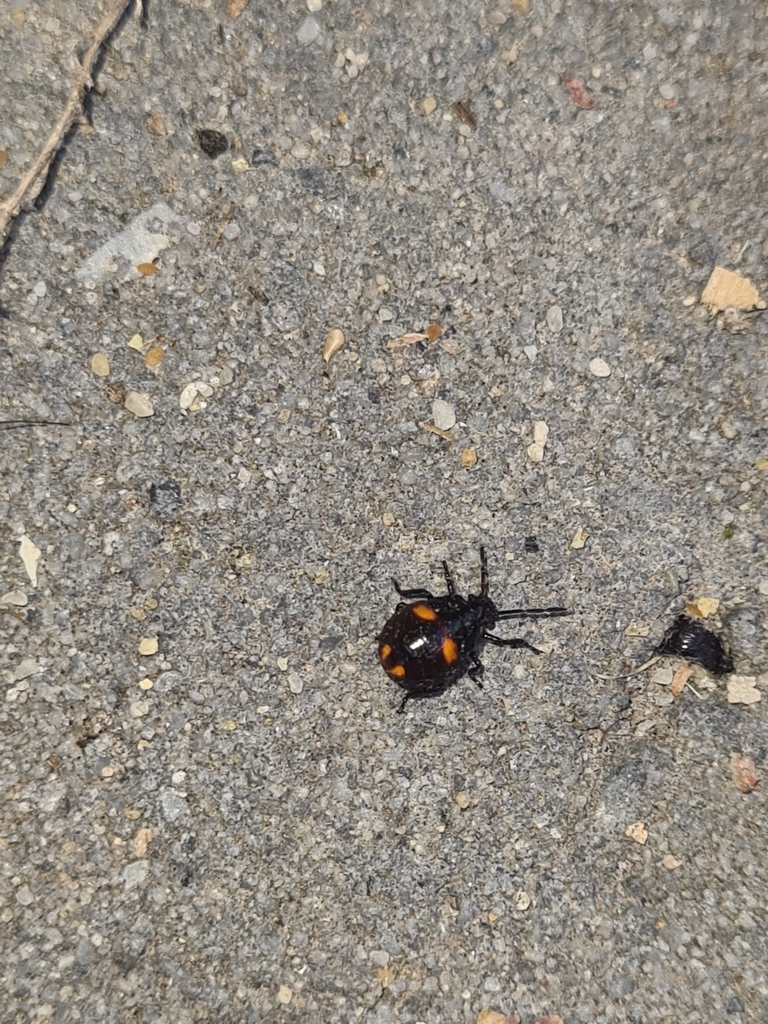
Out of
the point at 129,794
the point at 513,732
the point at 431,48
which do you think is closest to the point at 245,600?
the point at 129,794

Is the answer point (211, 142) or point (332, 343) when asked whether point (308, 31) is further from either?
point (332, 343)

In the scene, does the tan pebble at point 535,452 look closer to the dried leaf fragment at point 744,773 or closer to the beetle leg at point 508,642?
the beetle leg at point 508,642

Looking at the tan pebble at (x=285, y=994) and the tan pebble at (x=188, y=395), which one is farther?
the tan pebble at (x=188, y=395)

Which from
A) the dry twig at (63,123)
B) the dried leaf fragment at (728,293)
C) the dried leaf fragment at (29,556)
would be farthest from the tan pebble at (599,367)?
the dried leaf fragment at (29,556)

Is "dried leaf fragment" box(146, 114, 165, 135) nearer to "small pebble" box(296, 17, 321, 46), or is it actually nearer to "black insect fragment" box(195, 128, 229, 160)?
"black insect fragment" box(195, 128, 229, 160)

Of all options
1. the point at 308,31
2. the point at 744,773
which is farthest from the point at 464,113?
the point at 744,773

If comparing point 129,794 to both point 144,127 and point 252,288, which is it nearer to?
point 252,288

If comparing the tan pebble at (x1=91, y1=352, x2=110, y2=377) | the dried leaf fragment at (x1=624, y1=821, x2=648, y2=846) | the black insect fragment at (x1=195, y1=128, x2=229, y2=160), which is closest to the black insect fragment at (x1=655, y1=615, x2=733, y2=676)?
the dried leaf fragment at (x1=624, y1=821, x2=648, y2=846)
